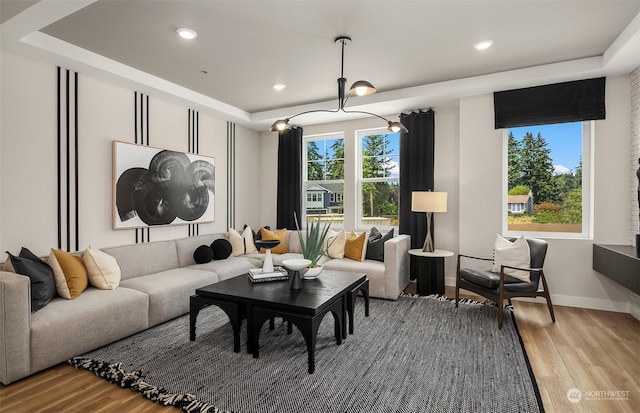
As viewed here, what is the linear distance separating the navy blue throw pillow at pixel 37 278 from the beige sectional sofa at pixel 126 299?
6 cm

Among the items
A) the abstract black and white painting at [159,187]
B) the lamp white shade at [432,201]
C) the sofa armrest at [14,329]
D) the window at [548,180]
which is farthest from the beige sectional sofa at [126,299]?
the window at [548,180]

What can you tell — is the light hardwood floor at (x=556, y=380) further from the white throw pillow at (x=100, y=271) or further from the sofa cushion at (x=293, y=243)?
the sofa cushion at (x=293, y=243)

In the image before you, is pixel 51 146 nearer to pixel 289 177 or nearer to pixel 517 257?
pixel 289 177

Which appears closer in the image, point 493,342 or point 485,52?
point 493,342

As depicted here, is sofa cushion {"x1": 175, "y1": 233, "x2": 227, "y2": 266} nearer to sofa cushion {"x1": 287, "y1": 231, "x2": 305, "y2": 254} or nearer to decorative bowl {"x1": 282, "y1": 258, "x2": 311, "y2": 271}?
sofa cushion {"x1": 287, "y1": 231, "x2": 305, "y2": 254}

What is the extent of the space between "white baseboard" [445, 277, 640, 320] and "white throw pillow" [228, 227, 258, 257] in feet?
12.4

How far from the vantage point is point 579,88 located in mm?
3590

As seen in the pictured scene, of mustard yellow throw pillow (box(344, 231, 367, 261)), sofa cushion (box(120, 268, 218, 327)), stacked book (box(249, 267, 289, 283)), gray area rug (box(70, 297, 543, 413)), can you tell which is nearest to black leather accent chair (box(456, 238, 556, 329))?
gray area rug (box(70, 297, 543, 413))

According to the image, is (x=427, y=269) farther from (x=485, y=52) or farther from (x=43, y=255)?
(x=43, y=255)

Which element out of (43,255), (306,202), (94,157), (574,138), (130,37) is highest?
(130,37)

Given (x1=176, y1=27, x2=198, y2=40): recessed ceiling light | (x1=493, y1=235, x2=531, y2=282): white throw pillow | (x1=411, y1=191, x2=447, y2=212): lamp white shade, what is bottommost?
(x1=493, y1=235, x2=531, y2=282): white throw pillow

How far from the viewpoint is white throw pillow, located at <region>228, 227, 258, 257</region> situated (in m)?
4.81

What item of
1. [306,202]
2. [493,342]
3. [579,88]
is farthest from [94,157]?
[579,88]

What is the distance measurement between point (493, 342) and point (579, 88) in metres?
2.90
